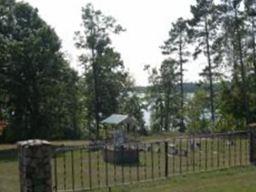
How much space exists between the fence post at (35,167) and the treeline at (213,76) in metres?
23.8

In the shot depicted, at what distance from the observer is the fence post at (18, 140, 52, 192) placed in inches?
416

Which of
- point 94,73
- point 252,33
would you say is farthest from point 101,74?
point 252,33

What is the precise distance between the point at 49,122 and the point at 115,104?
18115mm

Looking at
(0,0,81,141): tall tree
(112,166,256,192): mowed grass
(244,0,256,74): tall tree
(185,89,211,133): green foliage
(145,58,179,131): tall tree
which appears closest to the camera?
(112,166,256,192): mowed grass

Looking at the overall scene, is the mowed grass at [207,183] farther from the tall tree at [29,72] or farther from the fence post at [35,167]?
the tall tree at [29,72]

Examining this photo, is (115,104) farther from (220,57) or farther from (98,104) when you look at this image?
(220,57)

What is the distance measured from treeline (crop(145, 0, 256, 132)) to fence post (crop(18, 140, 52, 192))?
77.9ft

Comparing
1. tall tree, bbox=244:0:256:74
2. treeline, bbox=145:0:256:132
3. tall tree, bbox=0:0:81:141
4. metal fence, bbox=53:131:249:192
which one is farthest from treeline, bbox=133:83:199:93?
metal fence, bbox=53:131:249:192

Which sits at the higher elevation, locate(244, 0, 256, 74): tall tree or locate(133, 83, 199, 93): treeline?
locate(244, 0, 256, 74): tall tree

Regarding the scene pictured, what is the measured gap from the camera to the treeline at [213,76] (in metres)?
35.1

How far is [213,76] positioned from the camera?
48188 mm

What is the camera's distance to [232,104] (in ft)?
116

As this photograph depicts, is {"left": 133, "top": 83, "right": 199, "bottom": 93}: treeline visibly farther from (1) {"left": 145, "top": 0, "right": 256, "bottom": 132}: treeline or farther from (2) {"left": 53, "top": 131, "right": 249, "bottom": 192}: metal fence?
(2) {"left": 53, "top": 131, "right": 249, "bottom": 192}: metal fence

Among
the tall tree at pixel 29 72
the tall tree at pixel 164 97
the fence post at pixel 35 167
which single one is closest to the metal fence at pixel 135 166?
the fence post at pixel 35 167
